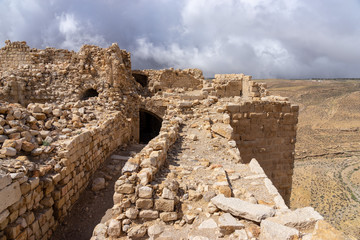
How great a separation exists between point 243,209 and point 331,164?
75.5ft

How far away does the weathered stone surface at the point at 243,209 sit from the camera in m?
2.54

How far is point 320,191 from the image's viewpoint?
16.5 metres

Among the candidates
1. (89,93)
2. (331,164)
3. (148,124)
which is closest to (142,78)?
(148,124)

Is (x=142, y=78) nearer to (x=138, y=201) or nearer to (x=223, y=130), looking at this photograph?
(x=223, y=130)

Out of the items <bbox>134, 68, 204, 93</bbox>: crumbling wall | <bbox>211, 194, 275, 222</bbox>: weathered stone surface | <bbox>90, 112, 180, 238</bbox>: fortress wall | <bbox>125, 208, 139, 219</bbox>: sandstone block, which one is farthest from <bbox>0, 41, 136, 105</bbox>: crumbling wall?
<bbox>211, 194, 275, 222</bbox>: weathered stone surface

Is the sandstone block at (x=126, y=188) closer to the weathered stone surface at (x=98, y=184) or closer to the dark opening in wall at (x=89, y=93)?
the weathered stone surface at (x=98, y=184)

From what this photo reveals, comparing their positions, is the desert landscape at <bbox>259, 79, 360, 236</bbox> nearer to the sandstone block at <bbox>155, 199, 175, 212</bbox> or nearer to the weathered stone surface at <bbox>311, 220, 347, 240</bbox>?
the weathered stone surface at <bbox>311, 220, 347, 240</bbox>

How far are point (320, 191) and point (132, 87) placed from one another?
1465 centimetres

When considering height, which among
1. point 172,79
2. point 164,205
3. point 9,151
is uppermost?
point 172,79

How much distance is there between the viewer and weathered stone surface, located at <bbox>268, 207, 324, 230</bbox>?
2.31 metres

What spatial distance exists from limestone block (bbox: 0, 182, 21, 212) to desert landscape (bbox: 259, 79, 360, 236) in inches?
567

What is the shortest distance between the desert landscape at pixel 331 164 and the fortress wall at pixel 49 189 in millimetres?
13141

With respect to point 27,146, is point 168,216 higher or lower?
lower

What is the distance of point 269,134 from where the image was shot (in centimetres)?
680
